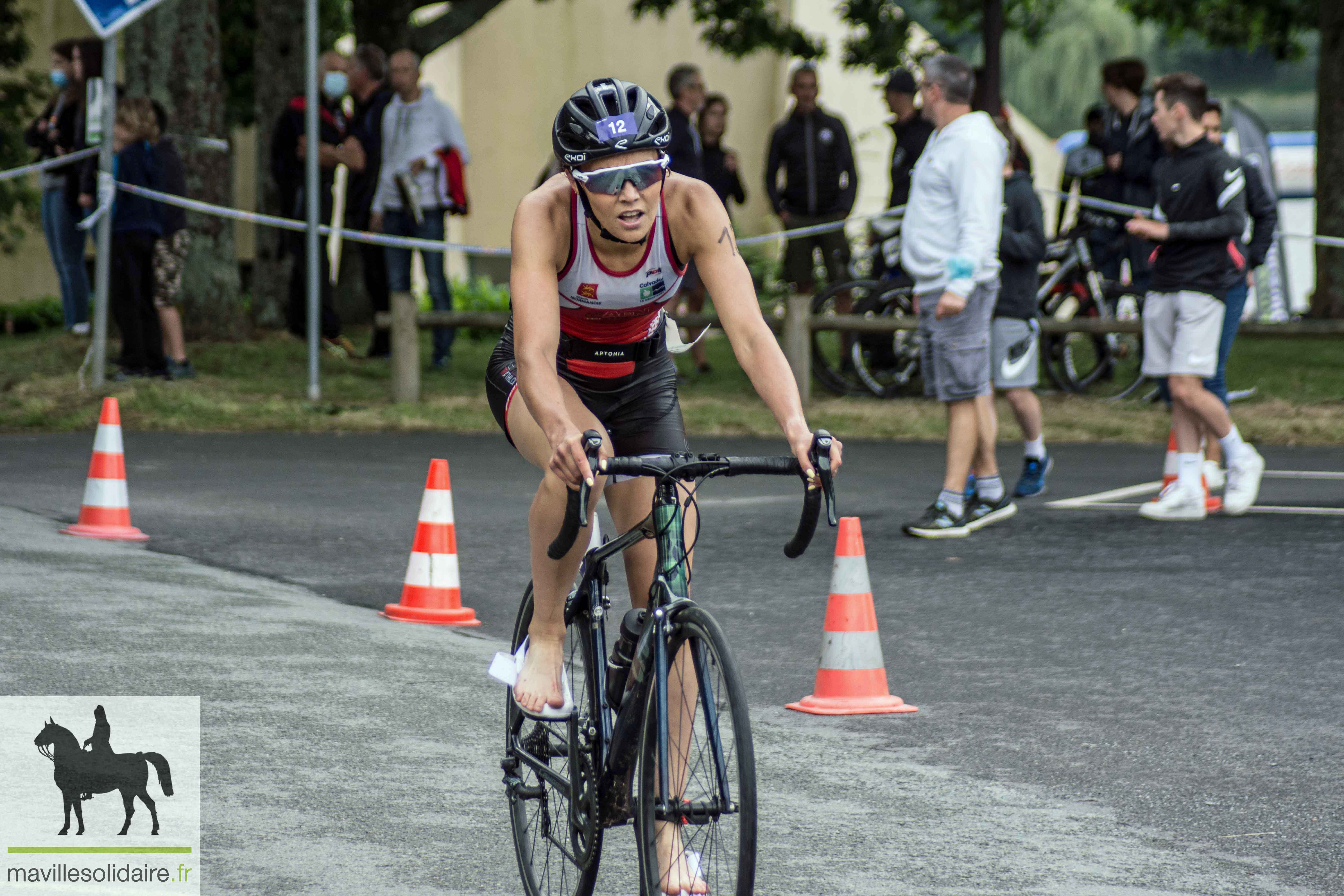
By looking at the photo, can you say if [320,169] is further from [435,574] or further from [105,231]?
[435,574]

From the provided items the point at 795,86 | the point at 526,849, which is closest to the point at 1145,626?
the point at 526,849

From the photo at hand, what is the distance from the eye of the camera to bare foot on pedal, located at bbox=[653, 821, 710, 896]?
3303 mm

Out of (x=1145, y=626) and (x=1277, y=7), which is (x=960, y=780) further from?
(x=1277, y=7)

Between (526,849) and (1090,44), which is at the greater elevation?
(1090,44)

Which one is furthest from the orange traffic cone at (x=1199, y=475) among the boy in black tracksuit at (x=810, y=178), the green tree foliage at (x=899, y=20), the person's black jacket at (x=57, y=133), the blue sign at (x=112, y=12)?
the green tree foliage at (x=899, y=20)

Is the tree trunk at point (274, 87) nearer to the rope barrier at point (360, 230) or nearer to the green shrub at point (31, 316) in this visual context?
the rope barrier at point (360, 230)

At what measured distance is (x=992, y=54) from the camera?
1694cm

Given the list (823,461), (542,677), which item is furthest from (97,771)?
(823,461)

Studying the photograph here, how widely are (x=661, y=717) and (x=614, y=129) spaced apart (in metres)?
A: 1.21

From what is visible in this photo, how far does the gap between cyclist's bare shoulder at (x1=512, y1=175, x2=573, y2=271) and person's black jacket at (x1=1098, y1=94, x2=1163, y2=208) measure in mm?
10952

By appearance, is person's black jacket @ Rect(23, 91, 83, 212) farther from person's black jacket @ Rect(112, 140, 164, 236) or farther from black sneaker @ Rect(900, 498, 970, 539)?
black sneaker @ Rect(900, 498, 970, 539)

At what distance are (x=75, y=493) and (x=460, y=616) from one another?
3.58 m

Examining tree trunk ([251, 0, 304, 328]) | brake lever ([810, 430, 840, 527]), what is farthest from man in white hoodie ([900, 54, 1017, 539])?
tree trunk ([251, 0, 304, 328])

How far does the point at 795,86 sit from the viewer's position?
14945 mm
